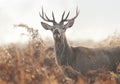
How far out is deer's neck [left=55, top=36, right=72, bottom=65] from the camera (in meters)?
11.2

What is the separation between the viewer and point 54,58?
438 inches

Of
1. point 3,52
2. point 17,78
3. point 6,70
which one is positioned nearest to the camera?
point 17,78

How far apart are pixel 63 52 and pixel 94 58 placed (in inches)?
34.5

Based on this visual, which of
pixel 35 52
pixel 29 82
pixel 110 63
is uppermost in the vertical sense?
pixel 29 82

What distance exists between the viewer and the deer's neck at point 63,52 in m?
11.2

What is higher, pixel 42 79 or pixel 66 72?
pixel 42 79

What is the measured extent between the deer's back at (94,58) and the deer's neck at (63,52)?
168mm

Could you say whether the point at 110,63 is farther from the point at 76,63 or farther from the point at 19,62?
the point at 19,62

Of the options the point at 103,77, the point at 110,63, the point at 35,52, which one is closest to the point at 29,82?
the point at 103,77

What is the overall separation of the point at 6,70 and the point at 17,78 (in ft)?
1.47

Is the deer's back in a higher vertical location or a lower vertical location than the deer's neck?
lower

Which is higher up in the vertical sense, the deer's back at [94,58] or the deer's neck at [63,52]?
the deer's neck at [63,52]

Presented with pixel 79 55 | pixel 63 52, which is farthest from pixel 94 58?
pixel 63 52

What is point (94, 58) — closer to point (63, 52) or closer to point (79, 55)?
point (79, 55)
